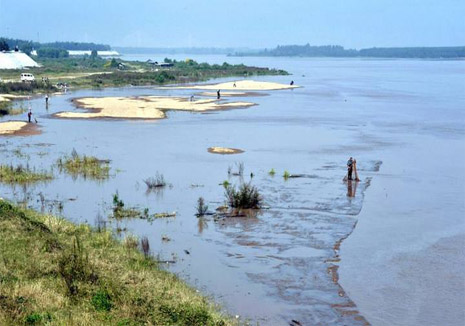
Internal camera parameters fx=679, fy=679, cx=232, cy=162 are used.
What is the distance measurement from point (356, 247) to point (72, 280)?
1026 centimetres

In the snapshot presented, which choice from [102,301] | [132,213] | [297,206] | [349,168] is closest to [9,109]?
[349,168]

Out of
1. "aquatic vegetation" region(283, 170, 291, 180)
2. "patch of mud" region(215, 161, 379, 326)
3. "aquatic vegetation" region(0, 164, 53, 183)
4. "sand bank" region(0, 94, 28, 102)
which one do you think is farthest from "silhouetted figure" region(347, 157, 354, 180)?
"sand bank" region(0, 94, 28, 102)

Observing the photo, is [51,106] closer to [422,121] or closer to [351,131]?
[351,131]

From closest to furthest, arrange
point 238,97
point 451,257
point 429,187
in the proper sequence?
point 451,257
point 429,187
point 238,97

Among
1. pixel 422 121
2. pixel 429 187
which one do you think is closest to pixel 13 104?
pixel 422 121

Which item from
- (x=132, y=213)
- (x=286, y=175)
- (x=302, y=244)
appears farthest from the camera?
(x=286, y=175)

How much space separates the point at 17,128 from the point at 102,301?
38.1 m

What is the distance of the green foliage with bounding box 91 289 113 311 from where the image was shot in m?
14.8

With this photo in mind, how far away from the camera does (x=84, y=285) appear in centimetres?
1606

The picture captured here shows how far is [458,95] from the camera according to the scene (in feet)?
299

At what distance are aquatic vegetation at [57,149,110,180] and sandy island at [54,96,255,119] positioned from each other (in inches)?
844

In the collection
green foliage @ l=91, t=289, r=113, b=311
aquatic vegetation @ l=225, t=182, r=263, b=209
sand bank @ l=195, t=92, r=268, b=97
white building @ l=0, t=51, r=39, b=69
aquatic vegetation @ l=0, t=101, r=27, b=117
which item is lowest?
aquatic vegetation @ l=0, t=101, r=27, b=117

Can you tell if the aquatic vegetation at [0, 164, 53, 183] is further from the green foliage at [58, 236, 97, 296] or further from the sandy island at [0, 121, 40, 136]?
the green foliage at [58, 236, 97, 296]

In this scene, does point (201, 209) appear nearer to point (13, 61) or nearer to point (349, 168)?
point (349, 168)
